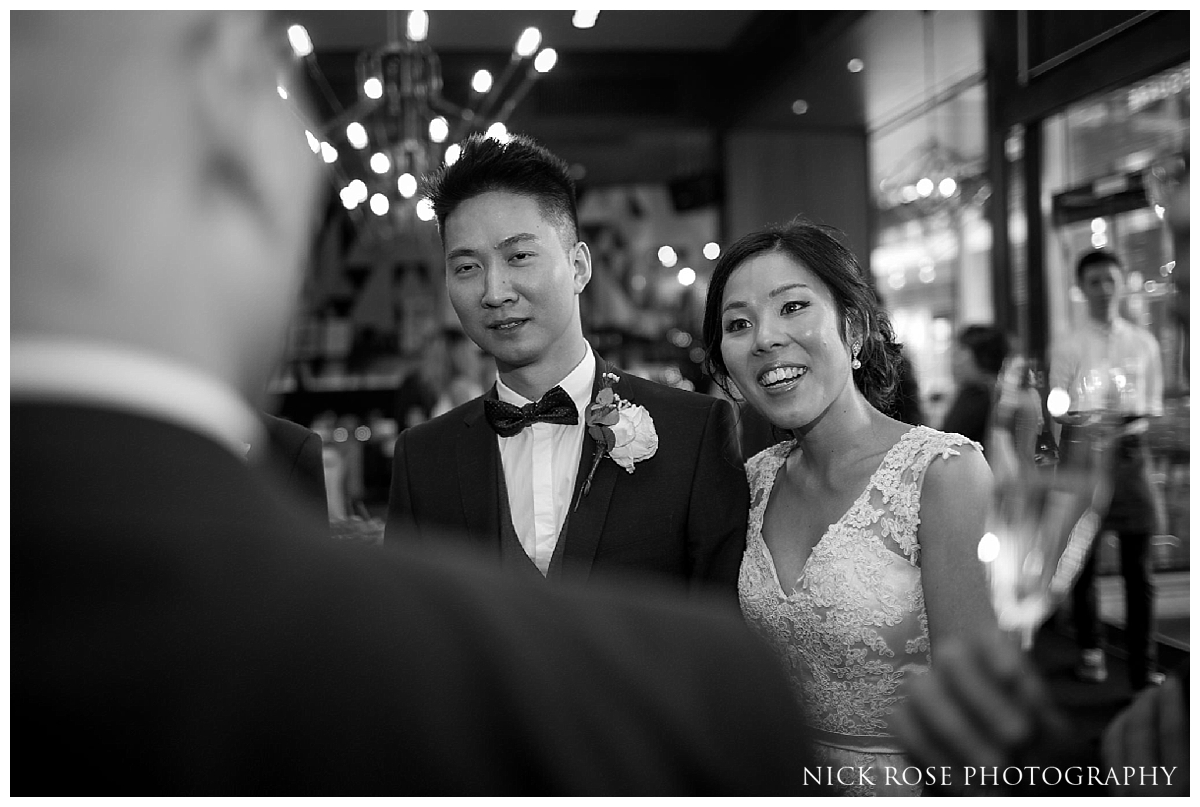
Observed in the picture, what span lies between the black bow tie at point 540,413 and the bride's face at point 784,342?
314mm

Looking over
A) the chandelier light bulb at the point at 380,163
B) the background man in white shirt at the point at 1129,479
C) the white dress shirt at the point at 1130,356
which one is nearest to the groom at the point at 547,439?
the white dress shirt at the point at 1130,356

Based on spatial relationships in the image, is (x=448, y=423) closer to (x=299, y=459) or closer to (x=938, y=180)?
(x=299, y=459)

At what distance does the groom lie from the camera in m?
1.83

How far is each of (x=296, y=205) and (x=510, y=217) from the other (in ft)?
4.68

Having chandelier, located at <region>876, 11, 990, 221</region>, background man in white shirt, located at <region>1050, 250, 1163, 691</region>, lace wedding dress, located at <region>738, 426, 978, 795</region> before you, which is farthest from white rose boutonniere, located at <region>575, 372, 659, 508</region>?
chandelier, located at <region>876, 11, 990, 221</region>

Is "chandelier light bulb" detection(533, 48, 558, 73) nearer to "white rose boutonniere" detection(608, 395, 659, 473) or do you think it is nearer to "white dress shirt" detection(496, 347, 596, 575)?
"white dress shirt" detection(496, 347, 596, 575)

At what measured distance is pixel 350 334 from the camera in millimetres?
10383

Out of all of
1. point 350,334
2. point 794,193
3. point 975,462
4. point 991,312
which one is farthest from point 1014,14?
point 350,334

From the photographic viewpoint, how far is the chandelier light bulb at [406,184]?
15.7 ft

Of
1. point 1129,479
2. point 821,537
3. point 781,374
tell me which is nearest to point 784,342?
point 781,374

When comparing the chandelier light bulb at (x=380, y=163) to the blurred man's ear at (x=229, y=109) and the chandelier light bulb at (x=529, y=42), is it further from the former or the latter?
the blurred man's ear at (x=229, y=109)

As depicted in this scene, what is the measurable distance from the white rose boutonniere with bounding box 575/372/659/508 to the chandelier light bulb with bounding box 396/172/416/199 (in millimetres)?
3233

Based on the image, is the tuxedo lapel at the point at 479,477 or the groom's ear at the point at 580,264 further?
the groom's ear at the point at 580,264

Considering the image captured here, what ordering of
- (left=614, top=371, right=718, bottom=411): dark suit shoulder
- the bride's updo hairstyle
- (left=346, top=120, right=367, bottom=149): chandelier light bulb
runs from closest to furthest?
the bride's updo hairstyle, (left=614, top=371, right=718, bottom=411): dark suit shoulder, (left=346, top=120, right=367, bottom=149): chandelier light bulb
